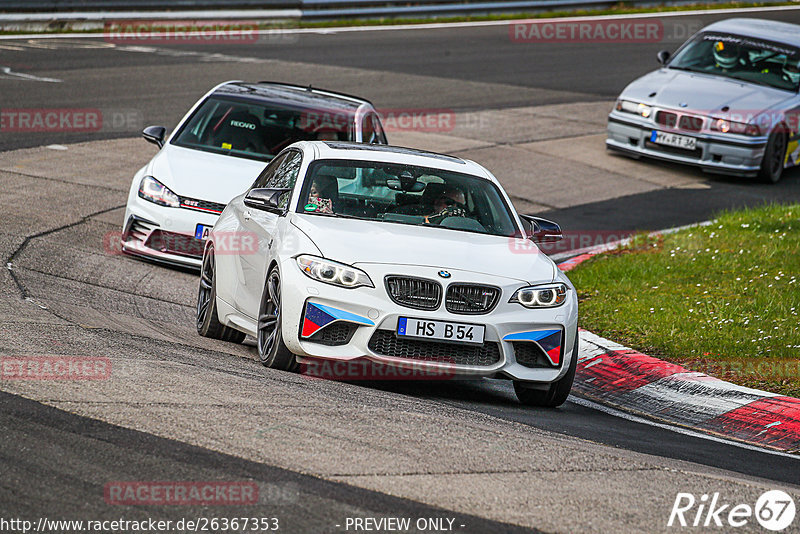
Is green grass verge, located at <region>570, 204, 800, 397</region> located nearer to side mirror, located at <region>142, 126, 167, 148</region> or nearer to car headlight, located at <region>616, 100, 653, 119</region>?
car headlight, located at <region>616, 100, 653, 119</region>

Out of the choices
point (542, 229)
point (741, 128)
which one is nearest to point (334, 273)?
point (542, 229)

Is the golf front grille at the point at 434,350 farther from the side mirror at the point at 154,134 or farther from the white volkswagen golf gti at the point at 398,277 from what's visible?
the side mirror at the point at 154,134

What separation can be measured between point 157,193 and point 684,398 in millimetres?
5375

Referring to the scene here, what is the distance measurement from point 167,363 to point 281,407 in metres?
1.08

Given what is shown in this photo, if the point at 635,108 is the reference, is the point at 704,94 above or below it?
above

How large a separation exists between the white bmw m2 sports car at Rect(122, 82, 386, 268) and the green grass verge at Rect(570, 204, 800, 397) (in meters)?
3.04

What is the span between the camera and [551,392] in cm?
783

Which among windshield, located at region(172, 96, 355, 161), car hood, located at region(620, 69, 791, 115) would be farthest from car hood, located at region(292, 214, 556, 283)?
car hood, located at region(620, 69, 791, 115)

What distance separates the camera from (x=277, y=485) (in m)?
5.01

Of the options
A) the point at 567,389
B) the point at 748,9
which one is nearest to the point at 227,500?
the point at 567,389

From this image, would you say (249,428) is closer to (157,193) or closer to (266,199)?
(266,199)

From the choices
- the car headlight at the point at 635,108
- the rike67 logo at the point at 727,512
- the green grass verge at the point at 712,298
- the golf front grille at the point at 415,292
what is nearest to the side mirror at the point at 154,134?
the green grass verge at the point at 712,298

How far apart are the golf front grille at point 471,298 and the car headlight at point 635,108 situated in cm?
1127

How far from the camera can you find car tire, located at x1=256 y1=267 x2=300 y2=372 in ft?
24.7
